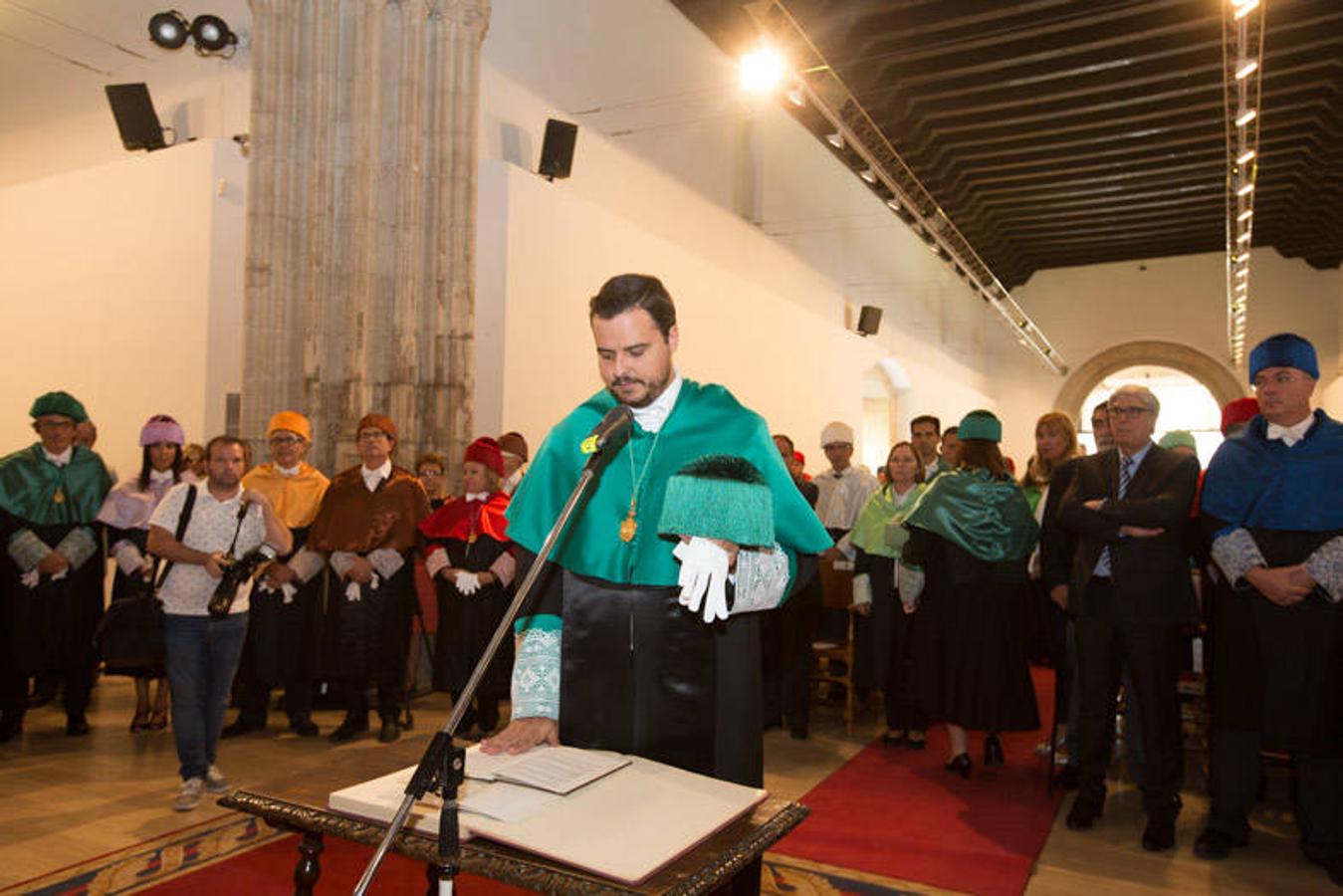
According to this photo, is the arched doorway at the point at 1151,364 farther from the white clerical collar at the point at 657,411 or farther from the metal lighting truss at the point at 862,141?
the white clerical collar at the point at 657,411

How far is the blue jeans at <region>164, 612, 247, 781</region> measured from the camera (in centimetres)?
412

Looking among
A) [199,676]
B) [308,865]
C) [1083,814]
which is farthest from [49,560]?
[1083,814]

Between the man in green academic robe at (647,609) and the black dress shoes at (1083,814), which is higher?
the man in green academic robe at (647,609)

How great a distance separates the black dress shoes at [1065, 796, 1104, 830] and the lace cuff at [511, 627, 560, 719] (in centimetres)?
309

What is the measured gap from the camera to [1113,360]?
20641mm

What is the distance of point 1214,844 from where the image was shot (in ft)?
12.5

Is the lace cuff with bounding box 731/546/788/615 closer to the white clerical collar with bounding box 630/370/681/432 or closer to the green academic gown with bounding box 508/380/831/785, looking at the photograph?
the green academic gown with bounding box 508/380/831/785

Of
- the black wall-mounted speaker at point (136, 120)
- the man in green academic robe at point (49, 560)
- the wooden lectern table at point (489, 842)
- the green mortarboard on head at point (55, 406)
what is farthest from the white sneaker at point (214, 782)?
the black wall-mounted speaker at point (136, 120)

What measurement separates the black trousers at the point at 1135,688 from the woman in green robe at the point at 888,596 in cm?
137

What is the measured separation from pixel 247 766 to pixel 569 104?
588cm

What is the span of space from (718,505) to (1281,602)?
112 inches

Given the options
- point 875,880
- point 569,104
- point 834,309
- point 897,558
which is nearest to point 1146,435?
point 897,558

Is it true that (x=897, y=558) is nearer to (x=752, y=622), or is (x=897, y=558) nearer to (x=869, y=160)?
(x=752, y=622)

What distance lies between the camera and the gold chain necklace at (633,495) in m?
1.92
